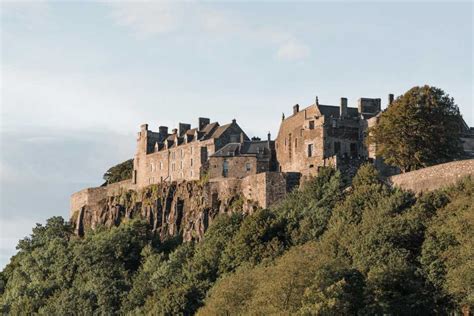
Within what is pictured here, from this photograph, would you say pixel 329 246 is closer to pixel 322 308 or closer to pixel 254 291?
pixel 254 291

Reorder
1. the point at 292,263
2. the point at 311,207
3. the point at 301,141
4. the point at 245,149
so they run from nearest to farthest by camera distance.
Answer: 1. the point at 292,263
2. the point at 311,207
3. the point at 301,141
4. the point at 245,149

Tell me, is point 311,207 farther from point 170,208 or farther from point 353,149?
point 170,208

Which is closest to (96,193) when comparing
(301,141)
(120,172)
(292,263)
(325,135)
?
(120,172)

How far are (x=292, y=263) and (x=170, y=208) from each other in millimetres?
29302

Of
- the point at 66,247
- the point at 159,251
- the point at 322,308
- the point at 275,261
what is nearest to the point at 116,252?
the point at 159,251

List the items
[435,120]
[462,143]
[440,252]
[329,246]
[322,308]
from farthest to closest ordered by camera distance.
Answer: [462,143]
[435,120]
[329,246]
[440,252]
[322,308]

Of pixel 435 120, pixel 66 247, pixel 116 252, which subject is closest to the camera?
pixel 435 120

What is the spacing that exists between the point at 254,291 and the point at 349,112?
77.9 feet

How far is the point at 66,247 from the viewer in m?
94.8

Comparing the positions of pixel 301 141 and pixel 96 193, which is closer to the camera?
pixel 301 141

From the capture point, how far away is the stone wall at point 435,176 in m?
67.2

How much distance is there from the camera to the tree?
74938 mm

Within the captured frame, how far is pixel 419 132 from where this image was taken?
74.9m

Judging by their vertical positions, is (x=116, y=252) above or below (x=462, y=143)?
below
